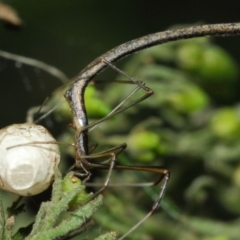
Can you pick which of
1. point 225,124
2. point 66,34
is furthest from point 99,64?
point 66,34

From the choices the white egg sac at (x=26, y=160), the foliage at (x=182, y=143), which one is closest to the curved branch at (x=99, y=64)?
the white egg sac at (x=26, y=160)

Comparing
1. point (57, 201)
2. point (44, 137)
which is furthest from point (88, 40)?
point (57, 201)

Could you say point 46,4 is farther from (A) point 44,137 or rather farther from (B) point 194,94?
(A) point 44,137

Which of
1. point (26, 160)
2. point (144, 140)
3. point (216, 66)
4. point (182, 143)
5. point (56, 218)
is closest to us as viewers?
point (56, 218)

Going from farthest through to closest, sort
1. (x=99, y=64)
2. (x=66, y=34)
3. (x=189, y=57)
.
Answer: (x=66, y=34) < (x=189, y=57) < (x=99, y=64)

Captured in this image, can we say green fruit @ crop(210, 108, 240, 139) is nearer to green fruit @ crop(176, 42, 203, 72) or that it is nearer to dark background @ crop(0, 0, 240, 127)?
green fruit @ crop(176, 42, 203, 72)

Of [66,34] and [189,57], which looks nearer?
[189,57]

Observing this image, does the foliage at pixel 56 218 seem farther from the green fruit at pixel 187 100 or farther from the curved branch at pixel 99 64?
the green fruit at pixel 187 100

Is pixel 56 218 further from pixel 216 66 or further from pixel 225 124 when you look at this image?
pixel 216 66
